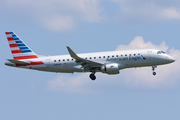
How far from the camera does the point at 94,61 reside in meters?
56.7

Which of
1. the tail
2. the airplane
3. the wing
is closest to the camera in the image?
the wing

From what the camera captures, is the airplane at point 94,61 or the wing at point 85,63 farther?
the airplane at point 94,61

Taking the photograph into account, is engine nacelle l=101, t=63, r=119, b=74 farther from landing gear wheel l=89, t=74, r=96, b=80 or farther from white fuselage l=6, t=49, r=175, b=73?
landing gear wheel l=89, t=74, r=96, b=80

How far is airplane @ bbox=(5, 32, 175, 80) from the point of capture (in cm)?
5556

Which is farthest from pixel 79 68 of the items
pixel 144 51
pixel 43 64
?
pixel 144 51

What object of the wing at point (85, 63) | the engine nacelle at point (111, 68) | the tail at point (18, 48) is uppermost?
the tail at point (18, 48)

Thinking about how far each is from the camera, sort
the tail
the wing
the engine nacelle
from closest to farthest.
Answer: the wing < the engine nacelle < the tail

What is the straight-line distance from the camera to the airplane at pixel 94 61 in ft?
182

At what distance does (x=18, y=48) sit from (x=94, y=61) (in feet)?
51.1

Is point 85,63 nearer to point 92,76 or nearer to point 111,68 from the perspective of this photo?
point 92,76

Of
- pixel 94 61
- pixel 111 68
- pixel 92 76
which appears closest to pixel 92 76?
pixel 92 76

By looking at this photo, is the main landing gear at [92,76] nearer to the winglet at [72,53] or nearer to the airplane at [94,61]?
the airplane at [94,61]

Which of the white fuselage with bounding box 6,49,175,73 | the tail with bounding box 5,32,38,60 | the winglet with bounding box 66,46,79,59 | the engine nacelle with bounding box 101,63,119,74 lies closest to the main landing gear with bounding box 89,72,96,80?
the white fuselage with bounding box 6,49,175,73

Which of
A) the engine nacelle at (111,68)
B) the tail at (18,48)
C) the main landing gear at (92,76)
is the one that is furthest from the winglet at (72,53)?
the tail at (18,48)
